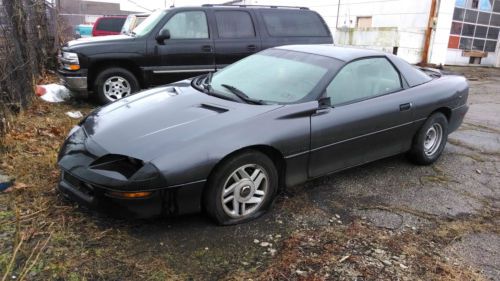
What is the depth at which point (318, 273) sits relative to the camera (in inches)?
108

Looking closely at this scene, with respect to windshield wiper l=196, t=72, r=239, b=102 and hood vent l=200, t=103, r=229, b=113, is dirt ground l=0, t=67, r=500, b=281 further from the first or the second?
windshield wiper l=196, t=72, r=239, b=102

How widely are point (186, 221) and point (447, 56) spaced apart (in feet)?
53.6

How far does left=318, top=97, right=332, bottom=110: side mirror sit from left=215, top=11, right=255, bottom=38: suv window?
157 inches

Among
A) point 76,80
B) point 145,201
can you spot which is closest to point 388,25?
point 76,80

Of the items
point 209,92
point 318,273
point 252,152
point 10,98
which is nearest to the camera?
point 318,273

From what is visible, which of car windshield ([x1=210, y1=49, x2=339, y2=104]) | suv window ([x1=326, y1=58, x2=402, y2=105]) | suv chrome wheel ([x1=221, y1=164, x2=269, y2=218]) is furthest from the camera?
suv window ([x1=326, y1=58, x2=402, y2=105])

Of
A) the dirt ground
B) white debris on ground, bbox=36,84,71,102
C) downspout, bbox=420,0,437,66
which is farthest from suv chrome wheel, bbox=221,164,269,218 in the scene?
downspout, bbox=420,0,437,66

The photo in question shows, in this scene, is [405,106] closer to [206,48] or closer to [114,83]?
[206,48]

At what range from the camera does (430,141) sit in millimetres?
4816

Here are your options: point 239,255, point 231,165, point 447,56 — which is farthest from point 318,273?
point 447,56

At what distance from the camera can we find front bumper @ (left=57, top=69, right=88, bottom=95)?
6.49 m

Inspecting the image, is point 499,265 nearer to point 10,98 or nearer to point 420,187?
point 420,187

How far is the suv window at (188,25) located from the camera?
23.1 feet

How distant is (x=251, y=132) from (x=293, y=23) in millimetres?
5092
